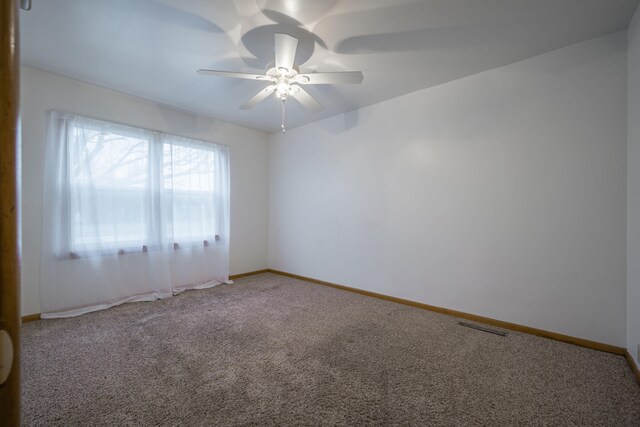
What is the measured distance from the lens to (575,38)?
2.20 metres

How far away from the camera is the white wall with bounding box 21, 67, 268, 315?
2650 mm

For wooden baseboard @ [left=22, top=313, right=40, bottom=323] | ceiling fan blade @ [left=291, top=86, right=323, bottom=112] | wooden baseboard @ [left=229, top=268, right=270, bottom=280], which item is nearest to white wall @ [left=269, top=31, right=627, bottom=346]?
ceiling fan blade @ [left=291, top=86, right=323, bottom=112]

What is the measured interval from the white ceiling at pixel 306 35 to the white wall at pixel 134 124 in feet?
0.69

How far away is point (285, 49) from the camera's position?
76.1 inches

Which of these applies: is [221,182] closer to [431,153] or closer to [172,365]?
[172,365]

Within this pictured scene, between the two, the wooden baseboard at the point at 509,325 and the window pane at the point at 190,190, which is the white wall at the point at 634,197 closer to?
the wooden baseboard at the point at 509,325

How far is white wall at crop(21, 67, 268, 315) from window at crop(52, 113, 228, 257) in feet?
0.51

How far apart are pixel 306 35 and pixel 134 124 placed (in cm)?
247

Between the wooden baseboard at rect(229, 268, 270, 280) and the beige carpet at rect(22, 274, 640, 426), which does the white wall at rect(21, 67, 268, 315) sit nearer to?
the wooden baseboard at rect(229, 268, 270, 280)

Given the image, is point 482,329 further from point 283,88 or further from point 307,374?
point 283,88

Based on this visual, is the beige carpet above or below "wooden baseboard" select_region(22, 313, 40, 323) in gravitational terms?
below

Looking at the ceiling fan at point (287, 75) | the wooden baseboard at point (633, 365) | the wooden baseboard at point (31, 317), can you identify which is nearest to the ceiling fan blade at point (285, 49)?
the ceiling fan at point (287, 75)

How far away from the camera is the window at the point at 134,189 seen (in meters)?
2.85

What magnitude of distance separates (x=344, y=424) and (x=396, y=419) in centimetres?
29
